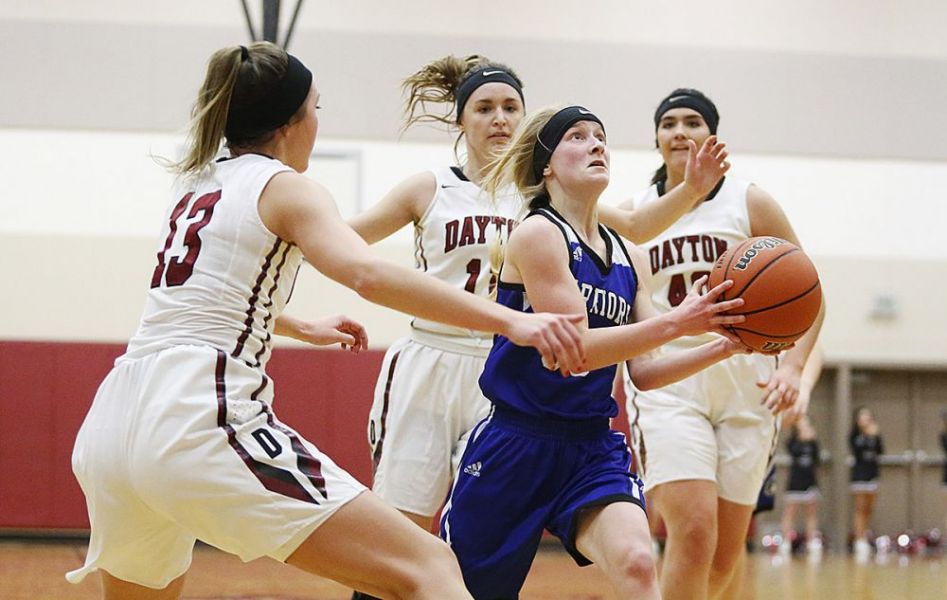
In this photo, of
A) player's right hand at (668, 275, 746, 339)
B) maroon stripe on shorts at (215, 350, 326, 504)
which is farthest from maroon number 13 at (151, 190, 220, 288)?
player's right hand at (668, 275, 746, 339)

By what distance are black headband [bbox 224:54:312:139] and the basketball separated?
127 centimetres

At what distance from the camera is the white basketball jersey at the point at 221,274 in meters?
3.00

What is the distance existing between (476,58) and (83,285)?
8759mm

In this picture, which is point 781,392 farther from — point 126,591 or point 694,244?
point 126,591

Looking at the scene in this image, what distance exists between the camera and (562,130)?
12.6 ft

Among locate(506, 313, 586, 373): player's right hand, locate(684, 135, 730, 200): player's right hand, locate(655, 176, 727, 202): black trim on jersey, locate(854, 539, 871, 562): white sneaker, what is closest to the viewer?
locate(506, 313, 586, 373): player's right hand

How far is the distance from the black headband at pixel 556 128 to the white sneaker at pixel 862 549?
1147 centimetres

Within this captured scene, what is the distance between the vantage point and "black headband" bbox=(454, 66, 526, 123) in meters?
4.73

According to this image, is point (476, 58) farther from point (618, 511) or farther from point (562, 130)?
point (618, 511)

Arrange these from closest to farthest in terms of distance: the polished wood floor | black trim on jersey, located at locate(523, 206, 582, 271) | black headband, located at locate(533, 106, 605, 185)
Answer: black trim on jersey, located at locate(523, 206, 582, 271)
black headband, located at locate(533, 106, 605, 185)
the polished wood floor

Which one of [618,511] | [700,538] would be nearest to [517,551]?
[618,511]

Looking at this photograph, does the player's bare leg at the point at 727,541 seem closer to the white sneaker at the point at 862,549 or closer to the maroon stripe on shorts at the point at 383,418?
the maroon stripe on shorts at the point at 383,418

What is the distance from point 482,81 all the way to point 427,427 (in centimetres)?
136

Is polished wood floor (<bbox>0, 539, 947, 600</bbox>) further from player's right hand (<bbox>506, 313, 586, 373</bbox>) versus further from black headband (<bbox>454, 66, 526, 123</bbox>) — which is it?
player's right hand (<bbox>506, 313, 586, 373</bbox>)
